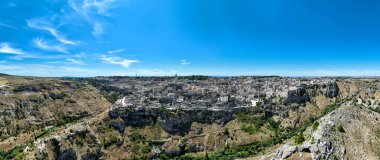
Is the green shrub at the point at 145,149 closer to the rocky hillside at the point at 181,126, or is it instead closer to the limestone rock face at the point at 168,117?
the rocky hillside at the point at 181,126

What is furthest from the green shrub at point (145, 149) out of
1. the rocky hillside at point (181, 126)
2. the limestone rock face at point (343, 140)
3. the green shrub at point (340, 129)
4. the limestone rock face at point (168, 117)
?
the green shrub at point (340, 129)

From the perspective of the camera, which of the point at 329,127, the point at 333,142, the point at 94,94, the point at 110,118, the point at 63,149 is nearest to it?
the point at 333,142

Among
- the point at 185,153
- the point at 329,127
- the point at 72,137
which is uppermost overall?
the point at 329,127

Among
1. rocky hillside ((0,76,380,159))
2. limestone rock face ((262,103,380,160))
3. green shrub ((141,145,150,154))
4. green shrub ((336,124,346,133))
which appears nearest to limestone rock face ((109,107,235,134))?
rocky hillside ((0,76,380,159))

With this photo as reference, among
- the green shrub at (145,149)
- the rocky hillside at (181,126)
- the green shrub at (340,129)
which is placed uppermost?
the green shrub at (340,129)

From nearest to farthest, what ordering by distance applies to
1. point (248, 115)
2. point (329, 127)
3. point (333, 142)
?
1. point (333, 142)
2. point (329, 127)
3. point (248, 115)

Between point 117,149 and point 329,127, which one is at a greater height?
point 329,127

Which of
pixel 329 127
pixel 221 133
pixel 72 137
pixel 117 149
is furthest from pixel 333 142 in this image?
pixel 72 137

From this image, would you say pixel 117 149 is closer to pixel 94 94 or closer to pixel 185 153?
pixel 185 153

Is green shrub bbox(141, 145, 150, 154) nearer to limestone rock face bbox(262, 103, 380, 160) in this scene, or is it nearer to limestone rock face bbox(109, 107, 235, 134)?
limestone rock face bbox(109, 107, 235, 134)
